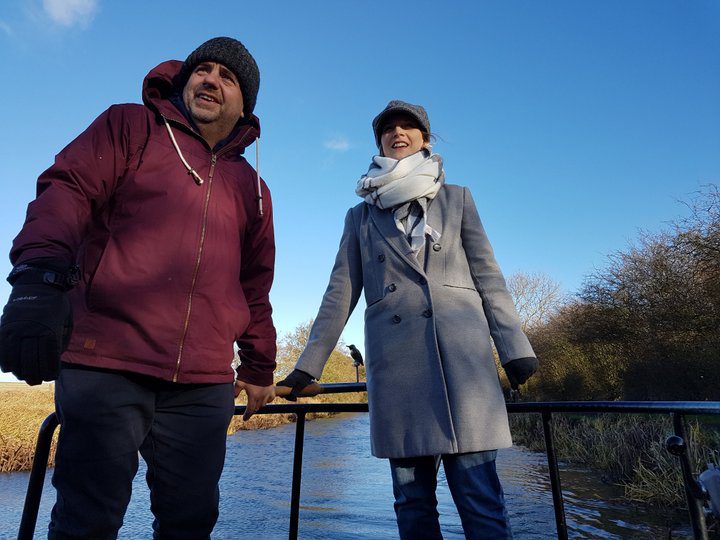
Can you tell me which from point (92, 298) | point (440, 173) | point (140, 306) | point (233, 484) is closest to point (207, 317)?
point (140, 306)

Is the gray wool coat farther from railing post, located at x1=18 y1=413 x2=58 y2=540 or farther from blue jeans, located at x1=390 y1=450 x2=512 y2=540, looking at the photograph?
railing post, located at x1=18 y1=413 x2=58 y2=540

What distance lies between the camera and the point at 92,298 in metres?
1.25

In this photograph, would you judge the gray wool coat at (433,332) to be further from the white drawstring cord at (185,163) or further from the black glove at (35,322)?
the black glove at (35,322)

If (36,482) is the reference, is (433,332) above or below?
above

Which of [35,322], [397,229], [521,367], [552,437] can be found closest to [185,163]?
[35,322]

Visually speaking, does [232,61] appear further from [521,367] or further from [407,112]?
[521,367]

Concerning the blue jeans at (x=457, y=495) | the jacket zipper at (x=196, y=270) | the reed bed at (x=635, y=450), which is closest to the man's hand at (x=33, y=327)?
the jacket zipper at (x=196, y=270)

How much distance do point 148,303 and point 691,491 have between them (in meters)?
1.35

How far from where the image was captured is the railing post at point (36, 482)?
58.7 inches

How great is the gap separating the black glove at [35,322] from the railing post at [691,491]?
134 centimetres

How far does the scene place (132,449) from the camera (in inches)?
48.5

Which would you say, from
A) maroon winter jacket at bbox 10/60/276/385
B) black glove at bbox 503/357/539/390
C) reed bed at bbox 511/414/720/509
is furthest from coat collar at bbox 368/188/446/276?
reed bed at bbox 511/414/720/509

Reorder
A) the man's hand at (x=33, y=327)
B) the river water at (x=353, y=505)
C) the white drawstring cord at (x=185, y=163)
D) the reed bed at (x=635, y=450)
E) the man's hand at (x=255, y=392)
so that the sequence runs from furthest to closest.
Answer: the reed bed at (x=635, y=450)
the river water at (x=353, y=505)
the man's hand at (x=255, y=392)
the white drawstring cord at (x=185, y=163)
the man's hand at (x=33, y=327)

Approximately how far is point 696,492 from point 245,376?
124 cm
